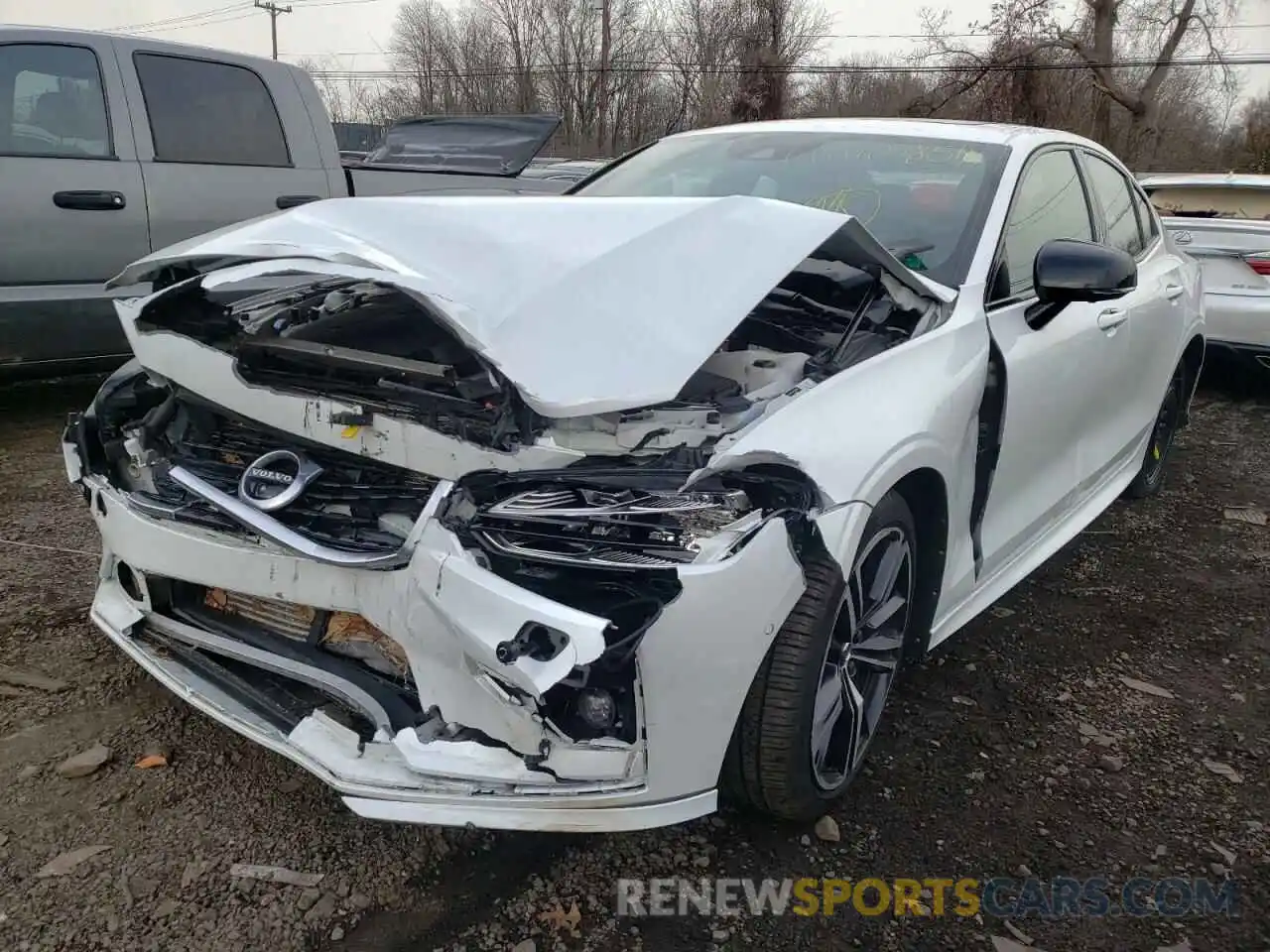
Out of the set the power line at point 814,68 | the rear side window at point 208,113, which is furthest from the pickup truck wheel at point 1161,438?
the power line at point 814,68

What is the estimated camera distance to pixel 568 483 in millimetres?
1943

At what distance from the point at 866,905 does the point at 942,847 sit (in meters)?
0.29

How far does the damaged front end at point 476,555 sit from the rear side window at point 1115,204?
2068mm

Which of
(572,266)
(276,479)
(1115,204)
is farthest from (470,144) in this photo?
(276,479)

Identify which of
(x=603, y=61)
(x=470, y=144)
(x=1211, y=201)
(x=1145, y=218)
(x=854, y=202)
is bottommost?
(x=1211, y=201)

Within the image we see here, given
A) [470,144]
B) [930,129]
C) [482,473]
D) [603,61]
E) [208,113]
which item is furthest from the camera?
[603,61]

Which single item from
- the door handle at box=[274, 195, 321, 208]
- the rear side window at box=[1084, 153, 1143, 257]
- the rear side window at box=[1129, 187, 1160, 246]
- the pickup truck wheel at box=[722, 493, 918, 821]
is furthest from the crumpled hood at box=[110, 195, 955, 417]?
the door handle at box=[274, 195, 321, 208]

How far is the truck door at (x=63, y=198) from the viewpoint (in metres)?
4.46

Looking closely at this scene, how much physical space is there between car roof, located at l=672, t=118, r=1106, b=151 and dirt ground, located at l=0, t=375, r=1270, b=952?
168 cm

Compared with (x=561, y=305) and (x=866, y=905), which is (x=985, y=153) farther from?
(x=866, y=905)

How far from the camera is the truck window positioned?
4.46m

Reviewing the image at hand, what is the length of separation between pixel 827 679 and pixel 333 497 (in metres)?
1.18

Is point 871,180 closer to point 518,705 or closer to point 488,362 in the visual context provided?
point 488,362

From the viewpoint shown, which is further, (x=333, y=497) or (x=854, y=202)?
(x=854, y=202)
